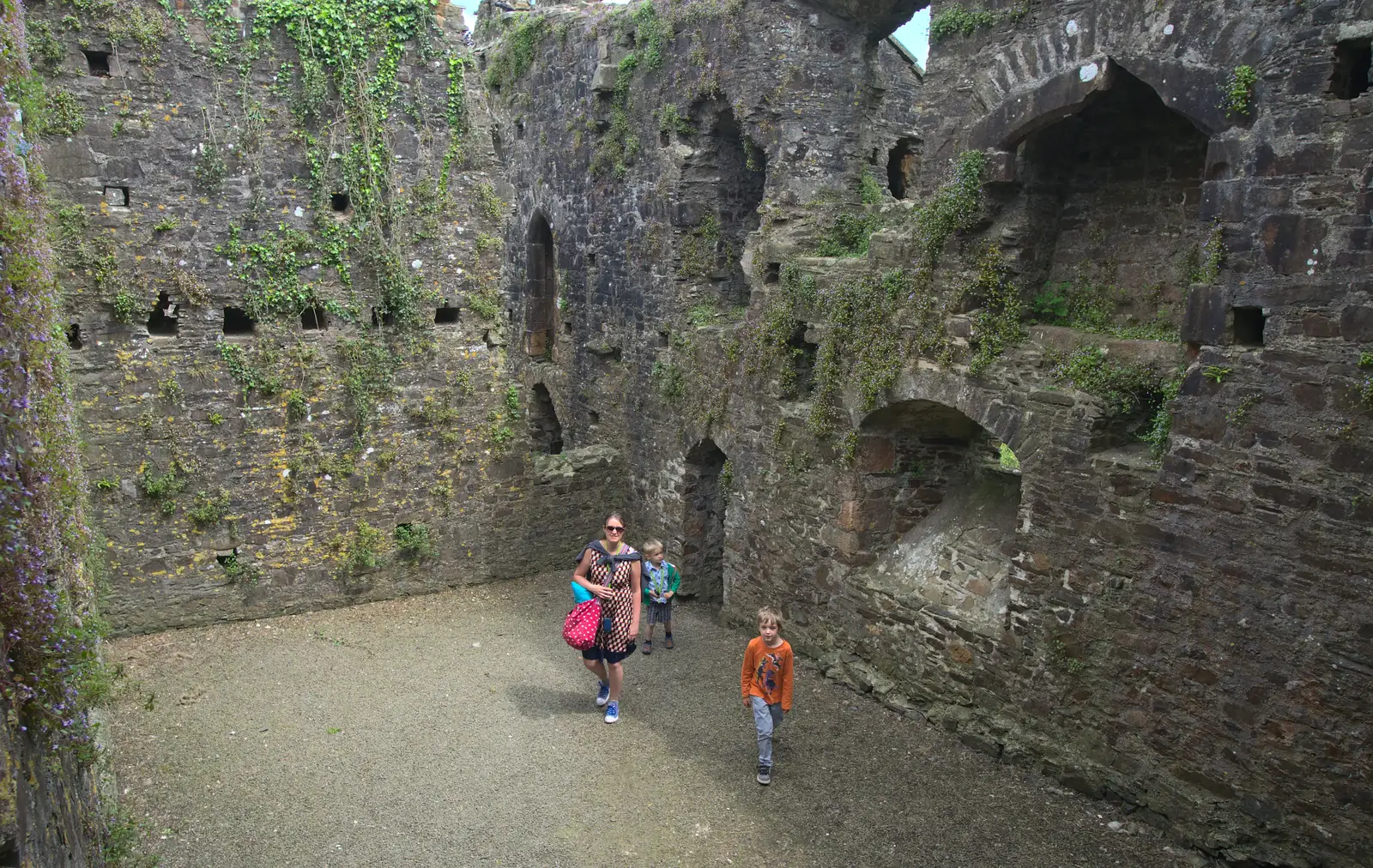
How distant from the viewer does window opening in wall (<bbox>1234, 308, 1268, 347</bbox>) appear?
567 centimetres

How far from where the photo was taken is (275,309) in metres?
8.87

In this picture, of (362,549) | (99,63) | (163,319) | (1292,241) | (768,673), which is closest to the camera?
(1292,241)

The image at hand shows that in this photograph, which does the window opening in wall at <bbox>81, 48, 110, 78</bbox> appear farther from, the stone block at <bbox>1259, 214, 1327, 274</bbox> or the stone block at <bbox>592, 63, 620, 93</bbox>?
the stone block at <bbox>1259, 214, 1327, 274</bbox>

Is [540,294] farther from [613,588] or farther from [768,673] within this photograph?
[768,673]

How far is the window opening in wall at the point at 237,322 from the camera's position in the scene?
8.75m

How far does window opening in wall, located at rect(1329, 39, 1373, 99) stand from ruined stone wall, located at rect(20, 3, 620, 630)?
711 cm

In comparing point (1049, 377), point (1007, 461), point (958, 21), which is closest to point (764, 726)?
point (1049, 377)

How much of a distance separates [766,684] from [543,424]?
30.4 feet

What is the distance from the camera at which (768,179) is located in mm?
9391

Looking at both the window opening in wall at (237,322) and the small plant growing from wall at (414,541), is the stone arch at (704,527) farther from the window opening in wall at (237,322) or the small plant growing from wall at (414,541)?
the window opening in wall at (237,322)

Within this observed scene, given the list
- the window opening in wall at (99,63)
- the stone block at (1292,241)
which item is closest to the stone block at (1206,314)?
the stone block at (1292,241)

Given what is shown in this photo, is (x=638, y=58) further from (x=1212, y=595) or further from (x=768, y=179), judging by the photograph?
(x=1212, y=595)

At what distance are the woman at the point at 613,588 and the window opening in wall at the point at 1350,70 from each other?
5262 millimetres

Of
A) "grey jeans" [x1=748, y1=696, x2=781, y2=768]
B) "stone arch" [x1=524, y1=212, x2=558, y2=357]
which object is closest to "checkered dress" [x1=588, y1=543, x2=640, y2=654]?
"grey jeans" [x1=748, y1=696, x2=781, y2=768]
